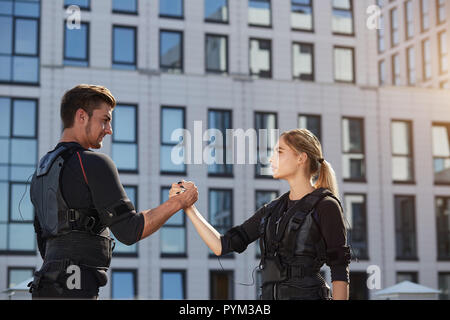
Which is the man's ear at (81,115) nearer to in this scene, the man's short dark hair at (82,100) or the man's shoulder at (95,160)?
the man's short dark hair at (82,100)

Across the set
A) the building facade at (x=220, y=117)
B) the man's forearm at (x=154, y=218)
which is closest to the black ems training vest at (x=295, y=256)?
the man's forearm at (x=154, y=218)

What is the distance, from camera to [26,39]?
35.3 metres

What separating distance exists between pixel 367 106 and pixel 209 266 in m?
10.4

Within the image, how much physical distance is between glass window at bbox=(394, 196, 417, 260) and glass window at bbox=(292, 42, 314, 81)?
675 centimetres

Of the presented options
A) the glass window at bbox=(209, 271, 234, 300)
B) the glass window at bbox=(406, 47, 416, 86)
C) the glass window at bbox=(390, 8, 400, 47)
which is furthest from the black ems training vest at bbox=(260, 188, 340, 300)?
the glass window at bbox=(406, 47, 416, 86)

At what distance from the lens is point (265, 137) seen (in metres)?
36.9

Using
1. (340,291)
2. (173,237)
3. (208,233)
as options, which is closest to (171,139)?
(173,237)

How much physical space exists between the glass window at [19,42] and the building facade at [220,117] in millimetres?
55

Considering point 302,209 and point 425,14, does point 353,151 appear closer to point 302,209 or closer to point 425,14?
point 425,14

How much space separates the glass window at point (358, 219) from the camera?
125 feet

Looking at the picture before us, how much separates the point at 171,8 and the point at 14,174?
9759 mm

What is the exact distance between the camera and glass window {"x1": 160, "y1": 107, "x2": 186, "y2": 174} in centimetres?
3600

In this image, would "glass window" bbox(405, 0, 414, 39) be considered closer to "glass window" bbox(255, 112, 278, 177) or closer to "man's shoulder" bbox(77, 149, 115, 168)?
"glass window" bbox(255, 112, 278, 177)
